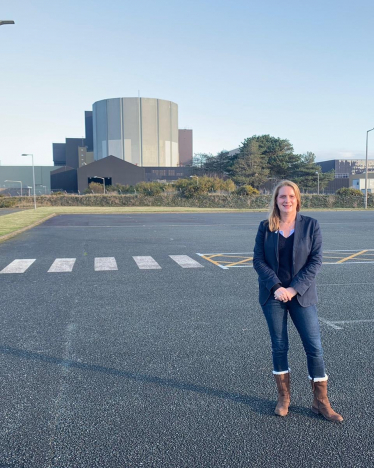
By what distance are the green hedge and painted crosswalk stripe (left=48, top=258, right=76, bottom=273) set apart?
39794mm

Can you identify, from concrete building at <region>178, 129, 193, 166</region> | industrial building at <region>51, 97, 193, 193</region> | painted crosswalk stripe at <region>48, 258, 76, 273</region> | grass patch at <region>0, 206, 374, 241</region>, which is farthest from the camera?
concrete building at <region>178, 129, 193, 166</region>

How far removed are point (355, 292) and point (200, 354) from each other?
441 cm

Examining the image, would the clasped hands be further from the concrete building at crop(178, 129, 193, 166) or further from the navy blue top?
the concrete building at crop(178, 129, 193, 166)

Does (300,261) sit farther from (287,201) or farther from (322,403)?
(322,403)

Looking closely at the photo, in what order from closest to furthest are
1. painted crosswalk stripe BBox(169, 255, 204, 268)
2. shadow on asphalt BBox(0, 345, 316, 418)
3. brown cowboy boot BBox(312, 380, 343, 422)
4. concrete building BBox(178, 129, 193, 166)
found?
brown cowboy boot BBox(312, 380, 343, 422), shadow on asphalt BBox(0, 345, 316, 418), painted crosswalk stripe BBox(169, 255, 204, 268), concrete building BBox(178, 129, 193, 166)

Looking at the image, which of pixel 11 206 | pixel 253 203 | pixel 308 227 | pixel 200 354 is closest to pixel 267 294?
pixel 308 227

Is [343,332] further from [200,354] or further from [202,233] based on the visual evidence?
[202,233]

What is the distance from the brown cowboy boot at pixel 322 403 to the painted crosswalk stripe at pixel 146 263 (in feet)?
24.6

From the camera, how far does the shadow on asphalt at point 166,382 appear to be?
3.72 meters

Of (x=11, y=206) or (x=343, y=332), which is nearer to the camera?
(x=343, y=332)

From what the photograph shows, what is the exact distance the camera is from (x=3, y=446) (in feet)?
10.3

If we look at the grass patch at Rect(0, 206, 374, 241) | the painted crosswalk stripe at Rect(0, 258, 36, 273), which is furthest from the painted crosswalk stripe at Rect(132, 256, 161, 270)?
the grass patch at Rect(0, 206, 374, 241)

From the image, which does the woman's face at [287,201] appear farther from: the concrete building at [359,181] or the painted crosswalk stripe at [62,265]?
the concrete building at [359,181]

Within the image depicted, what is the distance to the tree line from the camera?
68562 mm
